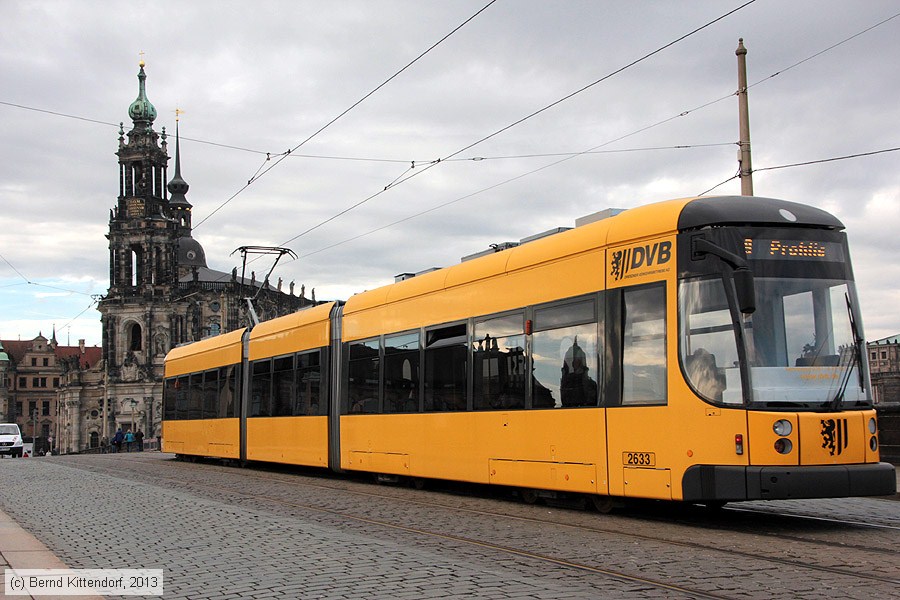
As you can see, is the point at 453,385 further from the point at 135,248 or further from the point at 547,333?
the point at 135,248

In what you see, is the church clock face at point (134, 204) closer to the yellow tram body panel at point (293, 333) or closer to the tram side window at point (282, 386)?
the yellow tram body panel at point (293, 333)

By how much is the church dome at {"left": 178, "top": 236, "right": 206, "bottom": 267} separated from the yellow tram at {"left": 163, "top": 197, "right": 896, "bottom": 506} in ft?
385

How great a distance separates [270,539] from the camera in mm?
10547

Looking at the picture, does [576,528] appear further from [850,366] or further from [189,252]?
[189,252]

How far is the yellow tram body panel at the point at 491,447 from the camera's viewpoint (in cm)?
1251

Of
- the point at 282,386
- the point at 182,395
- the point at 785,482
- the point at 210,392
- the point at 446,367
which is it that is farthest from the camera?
the point at 182,395

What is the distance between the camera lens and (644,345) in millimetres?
11617

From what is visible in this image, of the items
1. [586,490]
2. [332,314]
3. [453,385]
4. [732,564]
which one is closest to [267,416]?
[332,314]

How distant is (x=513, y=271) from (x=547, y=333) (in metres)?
1.32

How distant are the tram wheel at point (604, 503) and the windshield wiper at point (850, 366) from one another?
3009mm

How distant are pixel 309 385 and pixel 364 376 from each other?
281 cm

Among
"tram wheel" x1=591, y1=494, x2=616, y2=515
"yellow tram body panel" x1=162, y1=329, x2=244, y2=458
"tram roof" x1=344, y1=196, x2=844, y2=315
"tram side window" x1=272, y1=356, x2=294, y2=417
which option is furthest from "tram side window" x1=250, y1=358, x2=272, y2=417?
"tram wheel" x1=591, y1=494, x2=616, y2=515

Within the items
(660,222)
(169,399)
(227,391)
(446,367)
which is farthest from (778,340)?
(169,399)

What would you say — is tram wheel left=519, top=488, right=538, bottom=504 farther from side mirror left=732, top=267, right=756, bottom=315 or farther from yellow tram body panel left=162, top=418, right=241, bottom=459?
yellow tram body panel left=162, top=418, right=241, bottom=459
